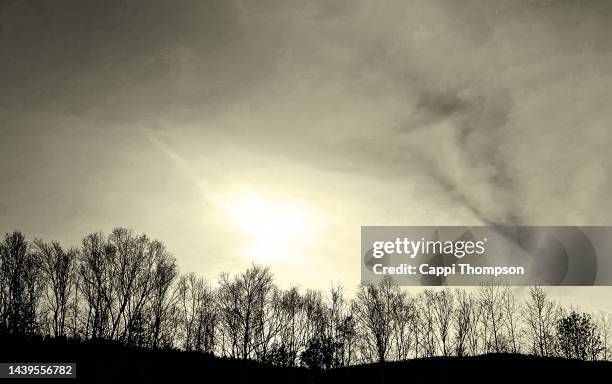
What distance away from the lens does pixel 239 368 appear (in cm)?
4231

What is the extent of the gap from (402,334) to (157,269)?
3684cm

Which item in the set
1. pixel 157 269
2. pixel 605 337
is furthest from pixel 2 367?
pixel 605 337

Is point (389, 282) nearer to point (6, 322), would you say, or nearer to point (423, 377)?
point (423, 377)

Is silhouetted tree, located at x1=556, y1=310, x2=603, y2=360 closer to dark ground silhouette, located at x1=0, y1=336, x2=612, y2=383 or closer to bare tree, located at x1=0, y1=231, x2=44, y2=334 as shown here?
dark ground silhouette, located at x1=0, y1=336, x2=612, y2=383

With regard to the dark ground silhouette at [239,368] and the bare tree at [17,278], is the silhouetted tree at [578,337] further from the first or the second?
the bare tree at [17,278]

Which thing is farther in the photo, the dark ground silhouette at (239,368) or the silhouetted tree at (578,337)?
the silhouetted tree at (578,337)

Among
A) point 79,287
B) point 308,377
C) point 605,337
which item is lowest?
point 308,377

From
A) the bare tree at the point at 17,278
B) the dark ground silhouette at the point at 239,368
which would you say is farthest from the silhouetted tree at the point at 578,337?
the bare tree at the point at 17,278

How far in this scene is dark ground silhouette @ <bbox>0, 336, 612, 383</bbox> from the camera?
96.1 ft

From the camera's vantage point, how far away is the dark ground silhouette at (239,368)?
96.1 ft

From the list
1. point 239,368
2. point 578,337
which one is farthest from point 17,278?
point 578,337

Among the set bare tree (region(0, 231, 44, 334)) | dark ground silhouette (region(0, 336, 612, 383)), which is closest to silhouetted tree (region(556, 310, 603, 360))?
dark ground silhouette (region(0, 336, 612, 383))

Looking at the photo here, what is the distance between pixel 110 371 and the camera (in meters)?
29.7

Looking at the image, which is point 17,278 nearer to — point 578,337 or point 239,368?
point 239,368
